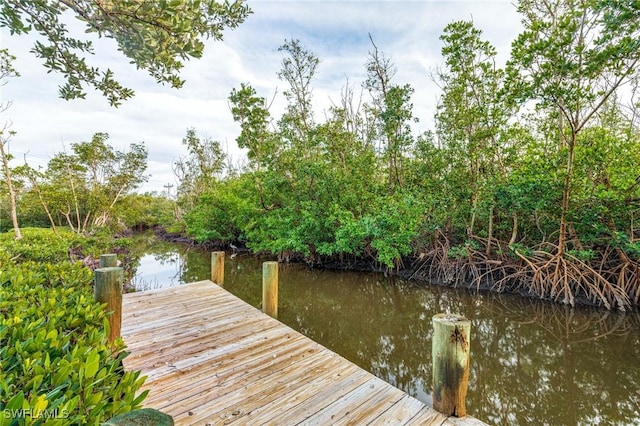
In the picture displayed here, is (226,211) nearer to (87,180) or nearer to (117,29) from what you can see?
(87,180)

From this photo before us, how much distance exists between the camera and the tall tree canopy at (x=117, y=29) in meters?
1.68

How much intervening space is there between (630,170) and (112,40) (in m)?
7.82

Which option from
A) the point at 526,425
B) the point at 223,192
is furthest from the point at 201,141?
the point at 526,425

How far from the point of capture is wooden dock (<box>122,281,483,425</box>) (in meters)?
2.06

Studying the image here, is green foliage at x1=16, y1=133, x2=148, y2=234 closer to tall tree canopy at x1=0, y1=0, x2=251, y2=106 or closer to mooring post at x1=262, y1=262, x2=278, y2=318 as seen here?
mooring post at x1=262, y1=262, x2=278, y2=318

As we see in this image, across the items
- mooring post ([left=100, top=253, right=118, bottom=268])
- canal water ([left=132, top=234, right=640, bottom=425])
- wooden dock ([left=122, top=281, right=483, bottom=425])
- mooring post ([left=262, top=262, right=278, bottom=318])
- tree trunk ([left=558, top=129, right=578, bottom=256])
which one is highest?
tree trunk ([left=558, top=129, right=578, bottom=256])

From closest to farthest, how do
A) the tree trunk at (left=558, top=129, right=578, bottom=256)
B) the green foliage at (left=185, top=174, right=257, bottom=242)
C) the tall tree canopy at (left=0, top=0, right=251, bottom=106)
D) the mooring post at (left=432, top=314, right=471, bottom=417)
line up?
the tall tree canopy at (left=0, top=0, right=251, bottom=106) → the mooring post at (left=432, top=314, right=471, bottom=417) → the tree trunk at (left=558, top=129, right=578, bottom=256) → the green foliage at (left=185, top=174, right=257, bottom=242)

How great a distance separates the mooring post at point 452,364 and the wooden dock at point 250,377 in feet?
0.32

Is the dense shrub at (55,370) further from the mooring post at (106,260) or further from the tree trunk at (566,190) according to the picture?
the tree trunk at (566,190)

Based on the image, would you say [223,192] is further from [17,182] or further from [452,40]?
[452,40]

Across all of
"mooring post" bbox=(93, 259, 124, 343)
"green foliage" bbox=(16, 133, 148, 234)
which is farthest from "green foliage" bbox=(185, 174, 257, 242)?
"mooring post" bbox=(93, 259, 124, 343)

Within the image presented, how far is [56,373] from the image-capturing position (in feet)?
3.86

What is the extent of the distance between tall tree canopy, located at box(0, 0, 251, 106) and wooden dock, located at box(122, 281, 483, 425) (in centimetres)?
256

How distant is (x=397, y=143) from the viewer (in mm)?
8609
